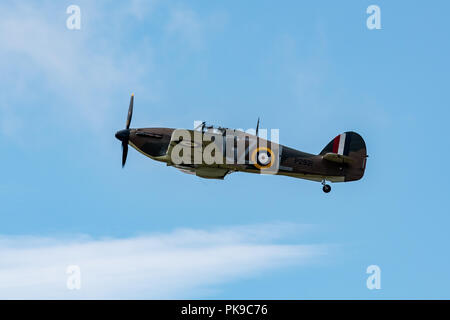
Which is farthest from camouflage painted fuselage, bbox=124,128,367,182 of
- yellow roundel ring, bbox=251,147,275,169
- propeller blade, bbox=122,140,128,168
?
propeller blade, bbox=122,140,128,168

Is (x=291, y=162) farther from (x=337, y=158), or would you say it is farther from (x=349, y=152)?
(x=349, y=152)

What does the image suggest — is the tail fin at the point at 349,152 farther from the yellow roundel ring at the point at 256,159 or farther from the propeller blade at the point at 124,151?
the propeller blade at the point at 124,151

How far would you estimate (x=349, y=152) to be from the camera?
119 feet

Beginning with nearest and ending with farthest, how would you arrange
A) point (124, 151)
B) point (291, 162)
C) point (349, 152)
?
point (291, 162) → point (349, 152) → point (124, 151)

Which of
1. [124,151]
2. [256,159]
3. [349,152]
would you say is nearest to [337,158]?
[349,152]

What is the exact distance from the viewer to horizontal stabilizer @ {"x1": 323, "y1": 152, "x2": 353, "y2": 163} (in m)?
35.7

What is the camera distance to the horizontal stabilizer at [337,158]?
117 feet

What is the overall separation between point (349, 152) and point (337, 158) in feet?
3.50

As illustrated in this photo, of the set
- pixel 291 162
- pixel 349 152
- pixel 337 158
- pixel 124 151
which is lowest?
pixel 291 162

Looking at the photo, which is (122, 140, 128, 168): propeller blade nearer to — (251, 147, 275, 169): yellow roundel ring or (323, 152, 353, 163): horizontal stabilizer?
(251, 147, 275, 169): yellow roundel ring

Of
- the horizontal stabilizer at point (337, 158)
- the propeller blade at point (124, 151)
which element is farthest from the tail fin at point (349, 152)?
the propeller blade at point (124, 151)

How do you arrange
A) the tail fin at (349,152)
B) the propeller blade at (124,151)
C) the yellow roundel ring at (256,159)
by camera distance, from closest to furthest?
the yellow roundel ring at (256,159) → the tail fin at (349,152) → the propeller blade at (124,151)
